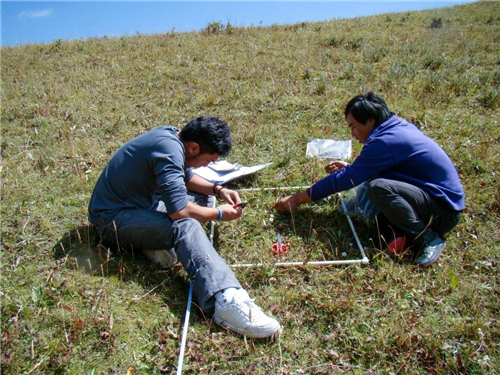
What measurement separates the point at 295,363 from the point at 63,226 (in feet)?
8.59

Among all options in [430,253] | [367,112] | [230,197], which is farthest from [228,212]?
[430,253]

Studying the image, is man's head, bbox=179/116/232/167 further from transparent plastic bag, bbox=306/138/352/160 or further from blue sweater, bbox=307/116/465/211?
transparent plastic bag, bbox=306/138/352/160

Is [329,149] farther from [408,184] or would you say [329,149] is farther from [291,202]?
[408,184]

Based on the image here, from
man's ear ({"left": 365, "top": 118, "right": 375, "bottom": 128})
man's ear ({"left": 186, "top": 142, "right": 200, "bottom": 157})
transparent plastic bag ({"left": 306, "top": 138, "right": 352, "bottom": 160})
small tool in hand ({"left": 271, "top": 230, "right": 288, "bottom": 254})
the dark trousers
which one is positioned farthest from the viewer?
transparent plastic bag ({"left": 306, "top": 138, "right": 352, "bottom": 160})

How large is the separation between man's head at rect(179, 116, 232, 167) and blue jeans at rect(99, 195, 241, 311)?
56 cm

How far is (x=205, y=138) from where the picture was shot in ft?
10.3

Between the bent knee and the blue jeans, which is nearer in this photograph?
the blue jeans

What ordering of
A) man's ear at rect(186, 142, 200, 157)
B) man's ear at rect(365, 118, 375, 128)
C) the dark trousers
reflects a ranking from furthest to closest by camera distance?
1. man's ear at rect(365, 118, 375, 128)
2. the dark trousers
3. man's ear at rect(186, 142, 200, 157)

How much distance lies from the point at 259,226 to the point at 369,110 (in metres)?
→ 1.52

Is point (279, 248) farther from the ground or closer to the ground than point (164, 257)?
Answer: closer to the ground

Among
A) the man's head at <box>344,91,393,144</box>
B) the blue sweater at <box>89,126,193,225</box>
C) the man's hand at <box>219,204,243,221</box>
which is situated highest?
the man's head at <box>344,91,393,144</box>

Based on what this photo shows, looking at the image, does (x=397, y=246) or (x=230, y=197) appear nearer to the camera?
(x=397, y=246)

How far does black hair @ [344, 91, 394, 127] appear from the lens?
365cm

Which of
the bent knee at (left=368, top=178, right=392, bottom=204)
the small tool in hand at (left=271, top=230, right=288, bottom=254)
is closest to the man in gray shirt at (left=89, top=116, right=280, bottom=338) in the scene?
the small tool in hand at (left=271, top=230, right=288, bottom=254)
